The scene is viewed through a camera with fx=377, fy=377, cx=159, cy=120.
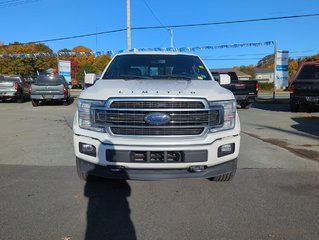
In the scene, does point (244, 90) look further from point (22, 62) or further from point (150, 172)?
point (22, 62)

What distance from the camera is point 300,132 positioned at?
10.5 meters

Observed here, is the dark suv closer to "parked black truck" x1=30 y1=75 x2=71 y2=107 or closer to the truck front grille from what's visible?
"parked black truck" x1=30 y1=75 x2=71 y2=107

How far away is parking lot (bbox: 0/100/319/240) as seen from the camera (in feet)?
12.5

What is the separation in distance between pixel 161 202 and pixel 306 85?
39.6ft

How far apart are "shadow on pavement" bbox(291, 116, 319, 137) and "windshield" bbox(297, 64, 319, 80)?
86.8 inches

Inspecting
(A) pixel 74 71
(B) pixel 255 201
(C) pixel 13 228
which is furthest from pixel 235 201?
(A) pixel 74 71

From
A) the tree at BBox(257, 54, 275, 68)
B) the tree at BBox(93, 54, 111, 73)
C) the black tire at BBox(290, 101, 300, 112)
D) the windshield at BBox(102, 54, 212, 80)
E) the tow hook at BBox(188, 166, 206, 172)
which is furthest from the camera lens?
the tree at BBox(257, 54, 275, 68)

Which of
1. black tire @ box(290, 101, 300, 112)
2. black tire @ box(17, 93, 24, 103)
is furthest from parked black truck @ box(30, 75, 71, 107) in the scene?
black tire @ box(290, 101, 300, 112)

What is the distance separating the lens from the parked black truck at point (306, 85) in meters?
14.9

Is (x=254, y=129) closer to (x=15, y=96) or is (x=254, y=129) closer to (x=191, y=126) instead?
(x=191, y=126)

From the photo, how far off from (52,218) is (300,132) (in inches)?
320

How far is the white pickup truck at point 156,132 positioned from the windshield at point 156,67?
52.1 inches

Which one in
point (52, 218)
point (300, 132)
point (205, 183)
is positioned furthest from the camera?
point (300, 132)

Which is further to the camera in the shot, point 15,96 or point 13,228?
point 15,96
